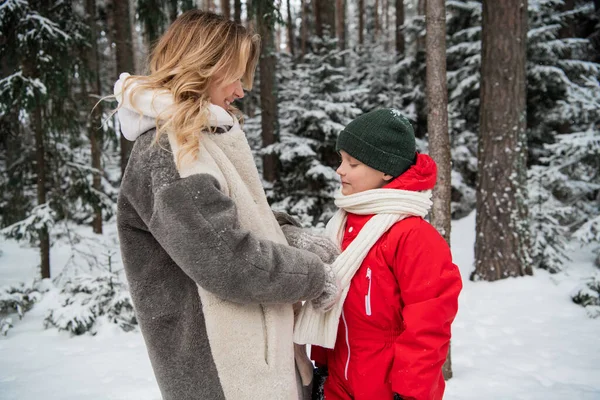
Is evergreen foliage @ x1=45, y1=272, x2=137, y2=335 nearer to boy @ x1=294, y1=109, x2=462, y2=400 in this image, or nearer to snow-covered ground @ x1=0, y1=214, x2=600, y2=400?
snow-covered ground @ x1=0, y1=214, x2=600, y2=400

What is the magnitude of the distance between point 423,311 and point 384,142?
73 cm

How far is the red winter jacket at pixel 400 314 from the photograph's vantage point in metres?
1.62

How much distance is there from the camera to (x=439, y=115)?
3.87m

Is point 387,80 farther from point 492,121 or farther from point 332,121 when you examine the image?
point 492,121

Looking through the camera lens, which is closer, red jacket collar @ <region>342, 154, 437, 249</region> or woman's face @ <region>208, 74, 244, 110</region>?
woman's face @ <region>208, 74, 244, 110</region>

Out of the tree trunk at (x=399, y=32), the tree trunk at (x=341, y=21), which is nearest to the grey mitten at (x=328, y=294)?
the tree trunk at (x=399, y=32)

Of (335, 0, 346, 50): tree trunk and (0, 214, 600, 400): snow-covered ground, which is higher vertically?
(335, 0, 346, 50): tree trunk

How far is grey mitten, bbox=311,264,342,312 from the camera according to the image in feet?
5.33

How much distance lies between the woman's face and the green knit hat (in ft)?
1.80

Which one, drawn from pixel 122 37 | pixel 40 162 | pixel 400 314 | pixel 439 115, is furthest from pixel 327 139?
pixel 400 314

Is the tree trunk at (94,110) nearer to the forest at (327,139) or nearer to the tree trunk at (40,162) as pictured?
the forest at (327,139)

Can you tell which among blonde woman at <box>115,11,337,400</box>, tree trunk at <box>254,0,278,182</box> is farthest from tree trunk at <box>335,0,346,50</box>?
blonde woman at <box>115,11,337,400</box>

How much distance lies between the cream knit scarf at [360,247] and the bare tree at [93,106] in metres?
6.03

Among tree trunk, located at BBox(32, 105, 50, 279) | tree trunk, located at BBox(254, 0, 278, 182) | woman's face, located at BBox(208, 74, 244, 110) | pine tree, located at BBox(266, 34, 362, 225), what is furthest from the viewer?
tree trunk, located at BBox(254, 0, 278, 182)
